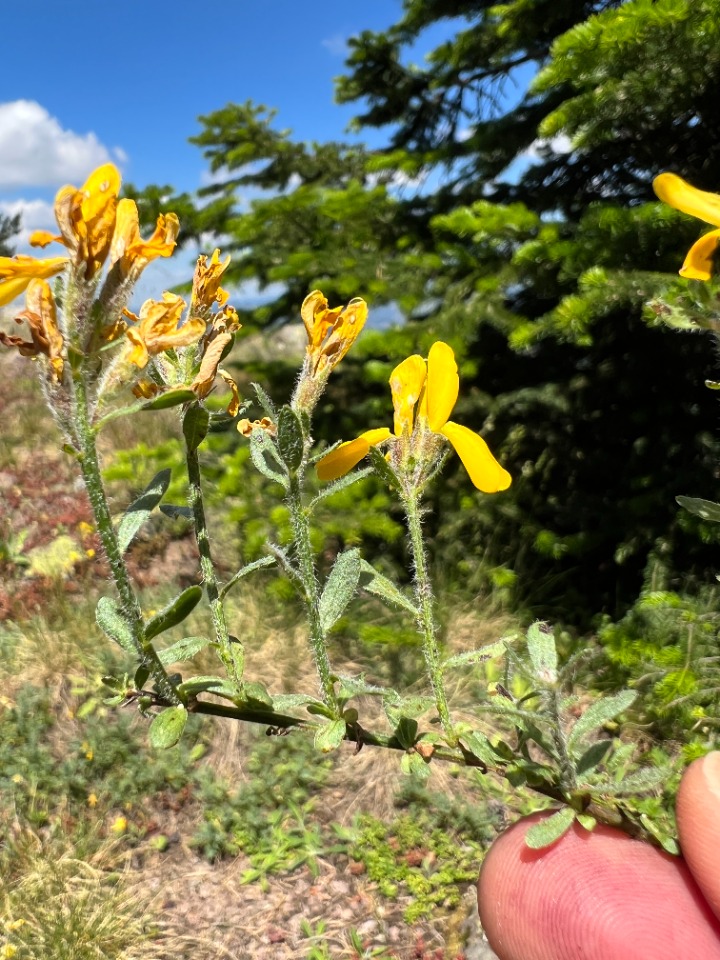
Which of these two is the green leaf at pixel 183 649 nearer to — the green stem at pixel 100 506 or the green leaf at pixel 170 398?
the green stem at pixel 100 506

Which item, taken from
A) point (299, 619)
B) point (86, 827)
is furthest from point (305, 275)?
point (86, 827)

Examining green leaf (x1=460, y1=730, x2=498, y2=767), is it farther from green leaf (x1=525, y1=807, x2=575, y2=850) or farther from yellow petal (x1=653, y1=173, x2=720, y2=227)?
yellow petal (x1=653, y1=173, x2=720, y2=227)

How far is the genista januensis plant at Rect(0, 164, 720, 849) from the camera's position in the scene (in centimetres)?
54

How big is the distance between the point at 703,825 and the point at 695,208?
31.4 inches

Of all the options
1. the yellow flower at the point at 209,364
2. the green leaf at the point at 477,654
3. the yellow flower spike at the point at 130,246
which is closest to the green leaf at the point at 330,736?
the green leaf at the point at 477,654

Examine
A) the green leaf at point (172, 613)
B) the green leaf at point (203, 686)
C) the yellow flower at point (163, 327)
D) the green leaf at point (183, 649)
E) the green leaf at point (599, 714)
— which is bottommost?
the green leaf at point (599, 714)

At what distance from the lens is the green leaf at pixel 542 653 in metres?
0.67

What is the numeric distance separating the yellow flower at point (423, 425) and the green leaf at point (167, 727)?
0.81 feet

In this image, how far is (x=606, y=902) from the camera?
0.97m

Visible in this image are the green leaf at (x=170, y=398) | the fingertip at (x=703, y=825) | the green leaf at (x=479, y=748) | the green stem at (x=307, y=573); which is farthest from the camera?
the fingertip at (x=703, y=825)

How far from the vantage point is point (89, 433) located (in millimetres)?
516

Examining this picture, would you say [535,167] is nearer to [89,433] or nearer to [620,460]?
[620,460]

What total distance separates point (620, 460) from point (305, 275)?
68.8 inches

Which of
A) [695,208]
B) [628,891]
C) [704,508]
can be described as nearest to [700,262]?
[695,208]
